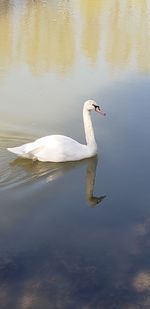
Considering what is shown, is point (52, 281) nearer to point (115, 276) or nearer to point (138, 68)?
point (115, 276)

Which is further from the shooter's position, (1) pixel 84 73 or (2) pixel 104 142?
(1) pixel 84 73

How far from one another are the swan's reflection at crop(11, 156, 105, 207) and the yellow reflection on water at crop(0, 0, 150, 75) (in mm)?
4393

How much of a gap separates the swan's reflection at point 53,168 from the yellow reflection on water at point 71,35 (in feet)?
14.4

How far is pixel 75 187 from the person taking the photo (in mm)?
5996

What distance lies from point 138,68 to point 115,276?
767 centimetres

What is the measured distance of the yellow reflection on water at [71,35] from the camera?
1170 centimetres

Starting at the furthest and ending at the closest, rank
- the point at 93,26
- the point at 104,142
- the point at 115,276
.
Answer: the point at 93,26 → the point at 104,142 → the point at 115,276

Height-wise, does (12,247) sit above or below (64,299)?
above

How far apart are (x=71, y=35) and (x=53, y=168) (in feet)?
28.3

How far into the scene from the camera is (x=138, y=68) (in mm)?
11320

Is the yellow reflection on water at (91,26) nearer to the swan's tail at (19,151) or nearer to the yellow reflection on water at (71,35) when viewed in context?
the yellow reflection on water at (71,35)

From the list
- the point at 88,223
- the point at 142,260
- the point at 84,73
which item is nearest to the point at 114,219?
the point at 88,223

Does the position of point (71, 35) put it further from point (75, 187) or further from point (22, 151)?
point (75, 187)

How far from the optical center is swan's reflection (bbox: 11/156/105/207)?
6134mm
